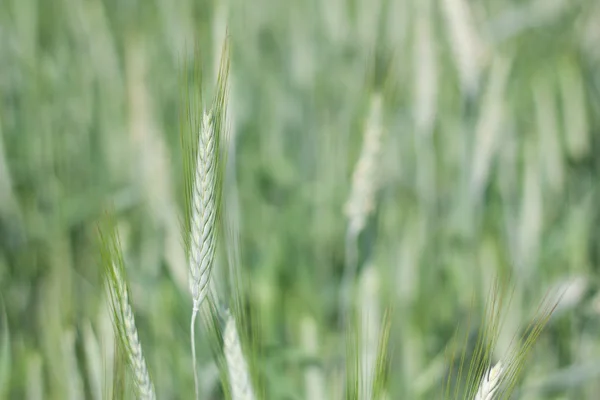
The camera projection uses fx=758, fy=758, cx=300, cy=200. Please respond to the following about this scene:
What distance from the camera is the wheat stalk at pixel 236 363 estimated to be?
16.4 inches

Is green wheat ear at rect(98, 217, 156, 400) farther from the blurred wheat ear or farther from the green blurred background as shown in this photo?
the green blurred background

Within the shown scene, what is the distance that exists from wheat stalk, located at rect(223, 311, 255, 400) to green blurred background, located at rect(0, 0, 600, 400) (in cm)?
19

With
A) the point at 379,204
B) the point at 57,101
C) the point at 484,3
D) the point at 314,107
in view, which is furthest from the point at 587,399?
the point at 484,3

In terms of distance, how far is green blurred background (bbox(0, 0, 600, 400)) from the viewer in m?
0.71

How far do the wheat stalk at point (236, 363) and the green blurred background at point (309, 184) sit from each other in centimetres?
19

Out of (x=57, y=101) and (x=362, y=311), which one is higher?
(x=57, y=101)

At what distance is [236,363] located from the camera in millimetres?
417

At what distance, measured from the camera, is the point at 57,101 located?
1105 mm

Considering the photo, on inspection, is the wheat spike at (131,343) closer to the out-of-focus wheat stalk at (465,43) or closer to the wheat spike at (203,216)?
the wheat spike at (203,216)

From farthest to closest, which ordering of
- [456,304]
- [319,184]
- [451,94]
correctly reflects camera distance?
[451,94]
[319,184]
[456,304]

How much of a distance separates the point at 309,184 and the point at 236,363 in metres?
0.61

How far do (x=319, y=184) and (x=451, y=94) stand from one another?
0.37 metres

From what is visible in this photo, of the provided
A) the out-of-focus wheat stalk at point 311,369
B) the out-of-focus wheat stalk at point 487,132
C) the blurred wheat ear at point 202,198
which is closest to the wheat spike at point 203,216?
the blurred wheat ear at point 202,198

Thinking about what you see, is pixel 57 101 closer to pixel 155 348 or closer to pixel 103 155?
pixel 103 155
